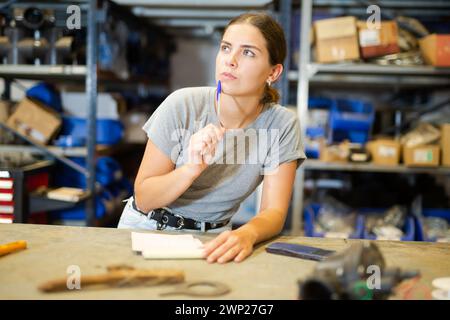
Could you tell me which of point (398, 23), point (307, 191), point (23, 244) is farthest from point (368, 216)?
point (23, 244)

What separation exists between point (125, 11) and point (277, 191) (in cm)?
226

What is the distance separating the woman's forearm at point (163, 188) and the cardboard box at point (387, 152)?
1771 millimetres

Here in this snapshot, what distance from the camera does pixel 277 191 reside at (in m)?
1.50

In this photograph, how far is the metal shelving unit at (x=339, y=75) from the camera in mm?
2760

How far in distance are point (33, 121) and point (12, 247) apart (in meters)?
1.99

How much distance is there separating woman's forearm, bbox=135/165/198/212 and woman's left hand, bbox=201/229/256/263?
0.80 ft

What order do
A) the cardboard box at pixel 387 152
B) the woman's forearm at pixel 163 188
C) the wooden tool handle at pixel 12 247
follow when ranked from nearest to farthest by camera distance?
the wooden tool handle at pixel 12 247 → the woman's forearm at pixel 163 188 → the cardboard box at pixel 387 152

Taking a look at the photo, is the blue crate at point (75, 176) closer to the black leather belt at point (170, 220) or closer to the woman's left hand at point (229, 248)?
the black leather belt at point (170, 220)

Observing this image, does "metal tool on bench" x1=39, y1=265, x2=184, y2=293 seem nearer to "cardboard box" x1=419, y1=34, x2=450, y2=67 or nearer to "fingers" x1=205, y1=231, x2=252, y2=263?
"fingers" x1=205, y1=231, x2=252, y2=263

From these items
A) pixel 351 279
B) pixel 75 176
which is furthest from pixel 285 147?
pixel 75 176

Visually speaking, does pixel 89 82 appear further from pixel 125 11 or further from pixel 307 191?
pixel 307 191

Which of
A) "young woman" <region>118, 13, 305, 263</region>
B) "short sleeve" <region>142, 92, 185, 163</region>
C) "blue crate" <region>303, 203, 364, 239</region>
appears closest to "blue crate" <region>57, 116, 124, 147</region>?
"blue crate" <region>303, 203, 364, 239</region>

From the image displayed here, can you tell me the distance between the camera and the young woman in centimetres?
144

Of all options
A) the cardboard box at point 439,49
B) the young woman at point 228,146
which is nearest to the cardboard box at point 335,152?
the cardboard box at point 439,49
